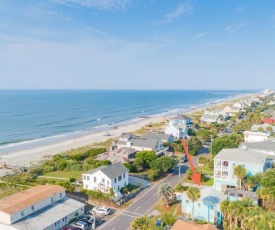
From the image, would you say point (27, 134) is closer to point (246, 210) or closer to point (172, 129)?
point (172, 129)

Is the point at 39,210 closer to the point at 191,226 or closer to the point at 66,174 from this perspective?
the point at 191,226

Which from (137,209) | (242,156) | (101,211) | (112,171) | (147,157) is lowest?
(137,209)

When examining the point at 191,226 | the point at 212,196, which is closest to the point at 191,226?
the point at 191,226

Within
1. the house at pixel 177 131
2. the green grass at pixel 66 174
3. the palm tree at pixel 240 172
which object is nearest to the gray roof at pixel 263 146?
the palm tree at pixel 240 172

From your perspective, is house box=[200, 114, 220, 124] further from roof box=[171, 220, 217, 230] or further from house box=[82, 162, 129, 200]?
roof box=[171, 220, 217, 230]

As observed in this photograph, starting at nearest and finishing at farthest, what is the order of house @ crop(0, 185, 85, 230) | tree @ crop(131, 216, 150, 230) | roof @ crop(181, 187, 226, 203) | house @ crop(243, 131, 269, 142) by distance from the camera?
tree @ crop(131, 216, 150, 230), house @ crop(0, 185, 85, 230), roof @ crop(181, 187, 226, 203), house @ crop(243, 131, 269, 142)

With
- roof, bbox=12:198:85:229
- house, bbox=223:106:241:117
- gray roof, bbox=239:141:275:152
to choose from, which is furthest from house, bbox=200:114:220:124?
roof, bbox=12:198:85:229
